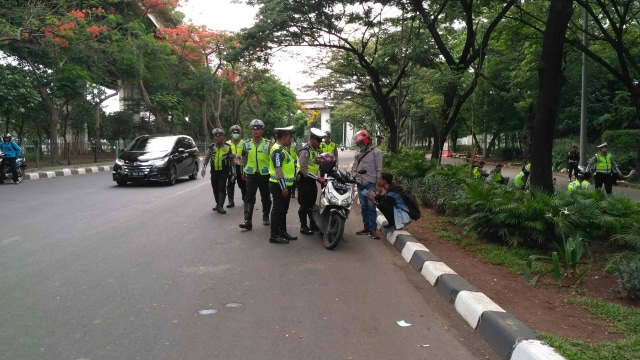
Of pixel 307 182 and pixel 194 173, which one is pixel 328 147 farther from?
pixel 194 173

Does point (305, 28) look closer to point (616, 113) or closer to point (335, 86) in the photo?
point (335, 86)

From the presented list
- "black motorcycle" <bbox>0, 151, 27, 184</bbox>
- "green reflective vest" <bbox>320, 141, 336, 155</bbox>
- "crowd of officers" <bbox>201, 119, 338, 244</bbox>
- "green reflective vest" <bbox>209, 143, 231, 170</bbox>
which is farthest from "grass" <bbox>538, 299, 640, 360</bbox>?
"black motorcycle" <bbox>0, 151, 27, 184</bbox>

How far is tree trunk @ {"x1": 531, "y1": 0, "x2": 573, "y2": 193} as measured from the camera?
297 inches

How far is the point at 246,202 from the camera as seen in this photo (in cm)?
814

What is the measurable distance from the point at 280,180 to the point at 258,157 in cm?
89

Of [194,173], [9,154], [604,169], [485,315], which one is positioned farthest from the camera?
[194,173]

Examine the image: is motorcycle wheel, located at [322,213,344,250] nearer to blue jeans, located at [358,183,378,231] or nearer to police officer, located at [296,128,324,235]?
police officer, located at [296,128,324,235]

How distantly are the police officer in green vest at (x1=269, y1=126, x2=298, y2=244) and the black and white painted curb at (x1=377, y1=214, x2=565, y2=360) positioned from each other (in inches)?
78.0

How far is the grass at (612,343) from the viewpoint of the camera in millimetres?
3242

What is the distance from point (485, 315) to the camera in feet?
13.3

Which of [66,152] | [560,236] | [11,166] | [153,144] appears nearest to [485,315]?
[560,236]

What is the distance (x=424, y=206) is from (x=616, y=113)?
20.4 metres

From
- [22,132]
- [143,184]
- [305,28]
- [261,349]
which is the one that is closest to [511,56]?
[305,28]

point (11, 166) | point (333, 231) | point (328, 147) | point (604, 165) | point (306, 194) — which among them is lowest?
point (333, 231)
